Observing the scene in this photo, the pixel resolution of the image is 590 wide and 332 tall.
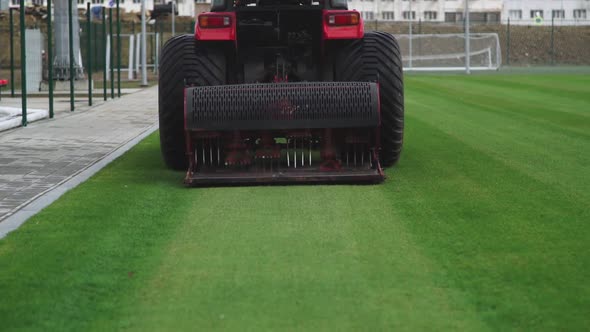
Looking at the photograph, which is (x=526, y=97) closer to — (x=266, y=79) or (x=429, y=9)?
(x=266, y=79)

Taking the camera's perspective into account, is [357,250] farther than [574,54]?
No

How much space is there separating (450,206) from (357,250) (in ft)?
6.02

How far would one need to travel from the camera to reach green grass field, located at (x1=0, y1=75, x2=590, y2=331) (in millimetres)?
5266

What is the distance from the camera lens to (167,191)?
31.0ft

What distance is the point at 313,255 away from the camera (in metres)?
6.59

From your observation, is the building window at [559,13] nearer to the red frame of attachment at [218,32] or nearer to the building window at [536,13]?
the building window at [536,13]

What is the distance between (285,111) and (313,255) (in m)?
3.44

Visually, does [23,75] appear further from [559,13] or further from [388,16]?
[559,13]

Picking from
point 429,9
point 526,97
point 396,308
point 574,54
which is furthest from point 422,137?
point 429,9

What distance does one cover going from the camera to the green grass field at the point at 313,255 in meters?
5.27

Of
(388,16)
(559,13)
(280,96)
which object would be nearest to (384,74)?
(280,96)

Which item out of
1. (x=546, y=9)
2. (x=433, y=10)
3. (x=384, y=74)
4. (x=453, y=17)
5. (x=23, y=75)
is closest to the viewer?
(x=384, y=74)

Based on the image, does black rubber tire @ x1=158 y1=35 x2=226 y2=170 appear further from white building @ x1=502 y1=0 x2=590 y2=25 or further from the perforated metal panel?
white building @ x1=502 y1=0 x2=590 y2=25

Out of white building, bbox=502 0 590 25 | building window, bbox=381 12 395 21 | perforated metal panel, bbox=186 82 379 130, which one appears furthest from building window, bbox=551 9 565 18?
perforated metal panel, bbox=186 82 379 130
